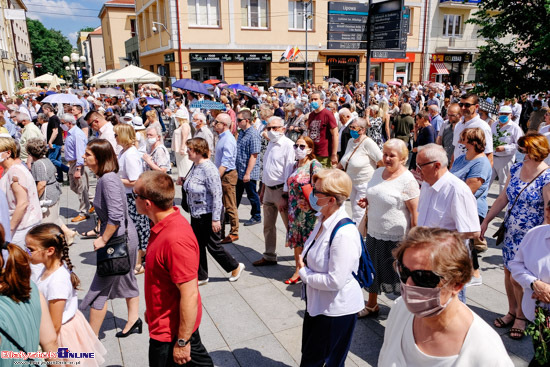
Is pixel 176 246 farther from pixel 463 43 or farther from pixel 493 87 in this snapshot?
pixel 463 43

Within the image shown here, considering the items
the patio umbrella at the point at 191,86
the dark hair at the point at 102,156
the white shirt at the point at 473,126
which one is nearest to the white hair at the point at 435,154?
the white shirt at the point at 473,126

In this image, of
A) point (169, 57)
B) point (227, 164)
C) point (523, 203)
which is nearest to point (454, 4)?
point (169, 57)

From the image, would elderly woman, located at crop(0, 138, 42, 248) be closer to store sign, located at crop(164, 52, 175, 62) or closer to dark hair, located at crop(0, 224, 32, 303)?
dark hair, located at crop(0, 224, 32, 303)

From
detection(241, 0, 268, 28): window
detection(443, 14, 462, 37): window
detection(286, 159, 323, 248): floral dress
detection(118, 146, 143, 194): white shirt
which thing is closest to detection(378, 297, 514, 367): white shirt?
detection(286, 159, 323, 248): floral dress

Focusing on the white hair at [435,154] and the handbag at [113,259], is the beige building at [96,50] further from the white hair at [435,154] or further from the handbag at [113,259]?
the white hair at [435,154]

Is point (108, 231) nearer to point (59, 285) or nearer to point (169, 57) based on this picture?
point (59, 285)

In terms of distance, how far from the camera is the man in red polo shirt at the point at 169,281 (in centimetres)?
242

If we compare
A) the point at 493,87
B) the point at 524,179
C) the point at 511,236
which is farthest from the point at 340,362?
the point at 493,87

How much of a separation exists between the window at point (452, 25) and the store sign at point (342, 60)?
863cm

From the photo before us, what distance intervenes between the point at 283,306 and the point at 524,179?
275 cm

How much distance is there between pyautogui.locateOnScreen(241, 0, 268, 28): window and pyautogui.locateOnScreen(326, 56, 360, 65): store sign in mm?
5598

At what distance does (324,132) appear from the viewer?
746cm

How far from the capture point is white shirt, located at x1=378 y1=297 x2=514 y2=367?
158 centimetres

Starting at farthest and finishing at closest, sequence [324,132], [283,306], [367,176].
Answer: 1. [324,132]
2. [367,176]
3. [283,306]
